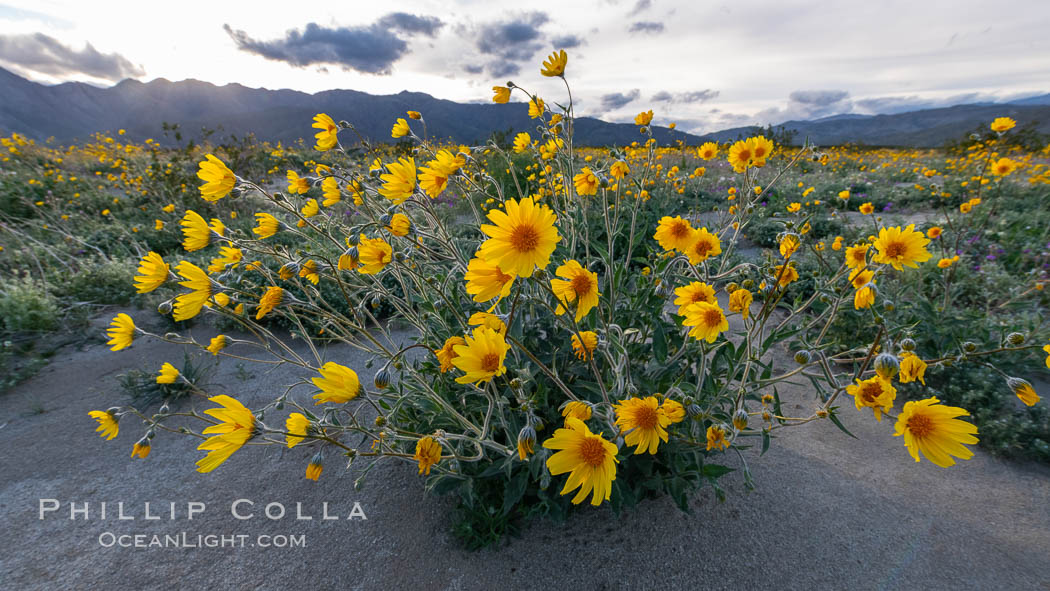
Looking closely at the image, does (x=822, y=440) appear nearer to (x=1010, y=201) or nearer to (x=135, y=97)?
(x=1010, y=201)

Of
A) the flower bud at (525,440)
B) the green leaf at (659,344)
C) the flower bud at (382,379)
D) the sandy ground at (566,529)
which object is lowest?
the sandy ground at (566,529)

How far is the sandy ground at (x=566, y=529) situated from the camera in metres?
1.56

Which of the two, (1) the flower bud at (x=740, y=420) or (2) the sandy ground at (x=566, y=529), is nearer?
(1) the flower bud at (x=740, y=420)

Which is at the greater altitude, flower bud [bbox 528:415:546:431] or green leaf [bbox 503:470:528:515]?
flower bud [bbox 528:415:546:431]

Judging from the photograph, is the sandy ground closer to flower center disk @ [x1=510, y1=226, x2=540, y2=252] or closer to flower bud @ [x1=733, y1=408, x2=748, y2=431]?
flower bud @ [x1=733, y1=408, x2=748, y2=431]

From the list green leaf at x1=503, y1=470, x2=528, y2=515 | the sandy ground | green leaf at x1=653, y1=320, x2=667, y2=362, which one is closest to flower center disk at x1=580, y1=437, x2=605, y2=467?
green leaf at x1=503, y1=470, x2=528, y2=515

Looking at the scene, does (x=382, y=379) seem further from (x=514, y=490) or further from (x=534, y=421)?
(x=514, y=490)

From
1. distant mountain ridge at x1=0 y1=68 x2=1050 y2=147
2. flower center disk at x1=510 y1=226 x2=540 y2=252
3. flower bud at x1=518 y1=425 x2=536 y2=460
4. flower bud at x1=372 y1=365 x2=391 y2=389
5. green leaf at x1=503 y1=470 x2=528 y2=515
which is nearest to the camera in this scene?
flower center disk at x1=510 y1=226 x2=540 y2=252

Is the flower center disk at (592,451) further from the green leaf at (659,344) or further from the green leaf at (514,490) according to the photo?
the green leaf at (659,344)

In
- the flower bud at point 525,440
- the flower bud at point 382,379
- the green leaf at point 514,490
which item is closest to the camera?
the flower bud at point 525,440

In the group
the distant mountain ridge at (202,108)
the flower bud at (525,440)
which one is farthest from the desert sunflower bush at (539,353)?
the distant mountain ridge at (202,108)

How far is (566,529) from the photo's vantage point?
1730 millimetres

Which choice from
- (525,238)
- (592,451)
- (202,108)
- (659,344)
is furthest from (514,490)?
(202,108)

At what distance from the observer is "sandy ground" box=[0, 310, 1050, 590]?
1.56m
